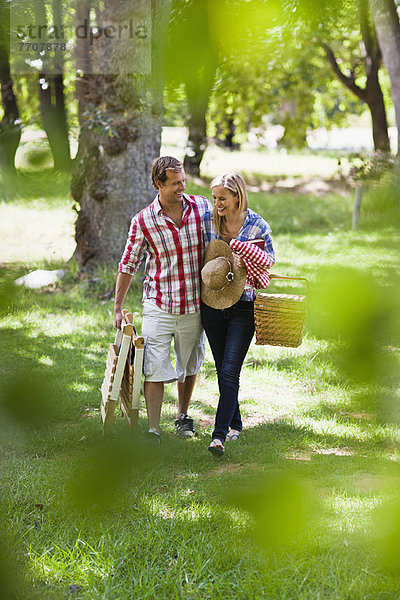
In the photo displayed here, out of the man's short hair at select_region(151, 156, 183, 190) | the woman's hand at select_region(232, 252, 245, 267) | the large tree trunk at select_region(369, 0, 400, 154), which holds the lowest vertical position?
the woman's hand at select_region(232, 252, 245, 267)

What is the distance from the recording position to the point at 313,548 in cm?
285

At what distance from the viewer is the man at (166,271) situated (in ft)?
13.4

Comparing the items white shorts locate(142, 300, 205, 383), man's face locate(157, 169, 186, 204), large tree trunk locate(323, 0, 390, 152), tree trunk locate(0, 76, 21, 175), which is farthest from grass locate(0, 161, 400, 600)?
man's face locate(157, 169, 186, 204)

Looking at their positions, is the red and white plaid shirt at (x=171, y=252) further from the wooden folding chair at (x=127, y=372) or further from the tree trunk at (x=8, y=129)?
the tree trunk at (x=8, y=129)

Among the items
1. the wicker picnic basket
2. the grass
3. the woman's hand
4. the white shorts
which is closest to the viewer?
the grass

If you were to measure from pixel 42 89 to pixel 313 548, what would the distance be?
8.00 ft

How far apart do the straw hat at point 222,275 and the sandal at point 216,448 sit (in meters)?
0.79

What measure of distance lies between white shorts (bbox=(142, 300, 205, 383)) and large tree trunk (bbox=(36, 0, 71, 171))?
3.37 metres

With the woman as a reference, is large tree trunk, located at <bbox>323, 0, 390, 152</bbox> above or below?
above

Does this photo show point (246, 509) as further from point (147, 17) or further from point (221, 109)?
point (147, 17)

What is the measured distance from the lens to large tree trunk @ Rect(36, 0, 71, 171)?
823mm

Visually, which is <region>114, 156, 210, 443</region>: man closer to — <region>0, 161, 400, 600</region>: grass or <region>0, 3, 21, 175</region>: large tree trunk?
<region>0, 161, 400, 600</region>: grass

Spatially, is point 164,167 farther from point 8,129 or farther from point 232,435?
point 8,129

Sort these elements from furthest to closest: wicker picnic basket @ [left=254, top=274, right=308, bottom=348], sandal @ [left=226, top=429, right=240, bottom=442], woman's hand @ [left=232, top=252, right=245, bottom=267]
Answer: sandal @ [left=226, top=429, right=240, bottom=442]
woman's hand @ [left=232, top=252, right=245, bottom=267]
wicker picnic basket @ [left=254, top=274, right=308, bottom=348]
